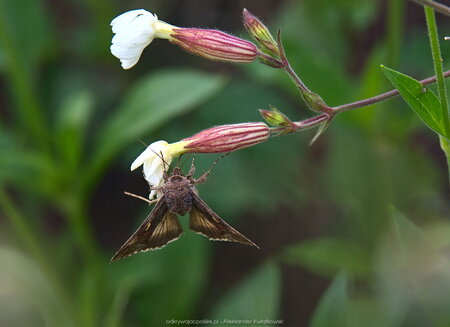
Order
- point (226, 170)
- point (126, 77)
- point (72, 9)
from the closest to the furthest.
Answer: point (226, 170)
point (126, 77)
point (72, 9)

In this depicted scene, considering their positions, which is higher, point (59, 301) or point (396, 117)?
point (396, 117)

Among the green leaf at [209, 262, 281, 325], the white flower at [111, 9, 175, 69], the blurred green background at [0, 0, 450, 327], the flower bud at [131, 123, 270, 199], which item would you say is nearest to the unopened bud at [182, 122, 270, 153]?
the flower bud at [131, 123, 270, 199]

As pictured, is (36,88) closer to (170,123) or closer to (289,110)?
(170,123)

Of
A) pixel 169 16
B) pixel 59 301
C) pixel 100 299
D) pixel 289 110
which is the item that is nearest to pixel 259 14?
pixel 169 16

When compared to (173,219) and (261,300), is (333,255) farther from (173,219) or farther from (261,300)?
(173,219)

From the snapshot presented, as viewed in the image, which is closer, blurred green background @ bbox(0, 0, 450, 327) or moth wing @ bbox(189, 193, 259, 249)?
moth wing @ bbox(189, 193, 259, 249)

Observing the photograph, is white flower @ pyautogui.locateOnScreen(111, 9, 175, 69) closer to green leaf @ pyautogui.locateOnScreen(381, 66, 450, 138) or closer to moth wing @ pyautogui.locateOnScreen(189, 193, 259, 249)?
moth wing @ pyautogui.locateOnScreen(189, 193, 259, 249)
